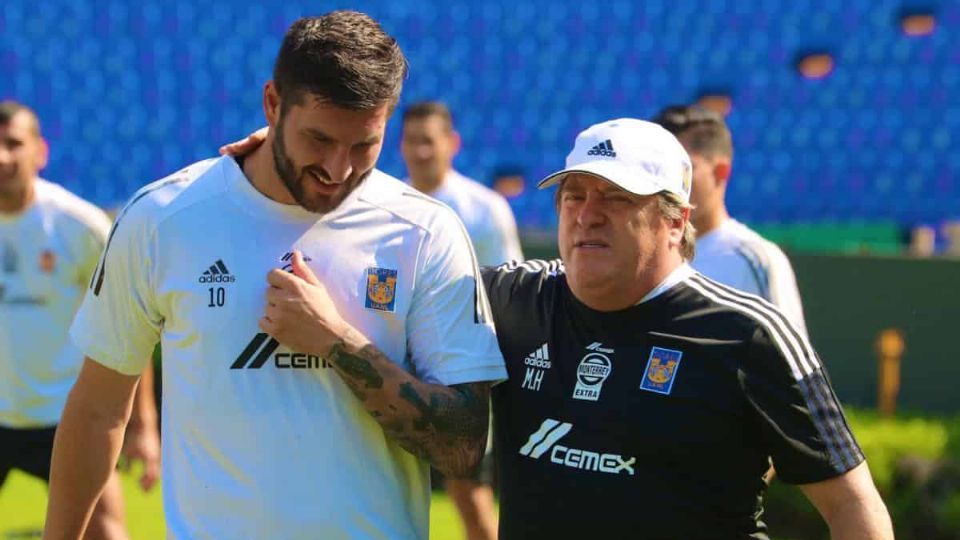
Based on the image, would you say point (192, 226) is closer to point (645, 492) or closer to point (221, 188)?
point (221, 188)

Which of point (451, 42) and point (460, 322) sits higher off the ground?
point (451, 42)

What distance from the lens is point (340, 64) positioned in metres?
2.72

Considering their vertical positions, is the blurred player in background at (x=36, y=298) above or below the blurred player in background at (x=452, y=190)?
below

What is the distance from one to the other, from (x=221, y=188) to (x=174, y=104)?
411 inches

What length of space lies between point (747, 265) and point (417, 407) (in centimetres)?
207

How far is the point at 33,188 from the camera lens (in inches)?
249

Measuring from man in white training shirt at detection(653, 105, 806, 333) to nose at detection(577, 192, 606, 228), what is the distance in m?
1.55

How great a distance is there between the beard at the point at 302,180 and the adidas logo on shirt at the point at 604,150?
20.3 inches

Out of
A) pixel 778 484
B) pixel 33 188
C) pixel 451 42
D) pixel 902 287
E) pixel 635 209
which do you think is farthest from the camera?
pixel 451 42

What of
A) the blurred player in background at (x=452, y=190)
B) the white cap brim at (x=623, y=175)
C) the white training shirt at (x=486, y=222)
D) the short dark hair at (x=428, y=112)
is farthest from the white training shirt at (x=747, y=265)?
the short dark hair at (x=428, y=112)

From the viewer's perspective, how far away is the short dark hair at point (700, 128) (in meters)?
4.73

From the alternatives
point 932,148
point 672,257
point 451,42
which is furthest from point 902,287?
point 672,257

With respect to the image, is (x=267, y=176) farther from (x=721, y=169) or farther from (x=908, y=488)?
(x=908, y=488)

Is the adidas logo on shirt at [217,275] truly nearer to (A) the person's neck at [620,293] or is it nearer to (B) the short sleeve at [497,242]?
(A) the person's neck at [620,293]
